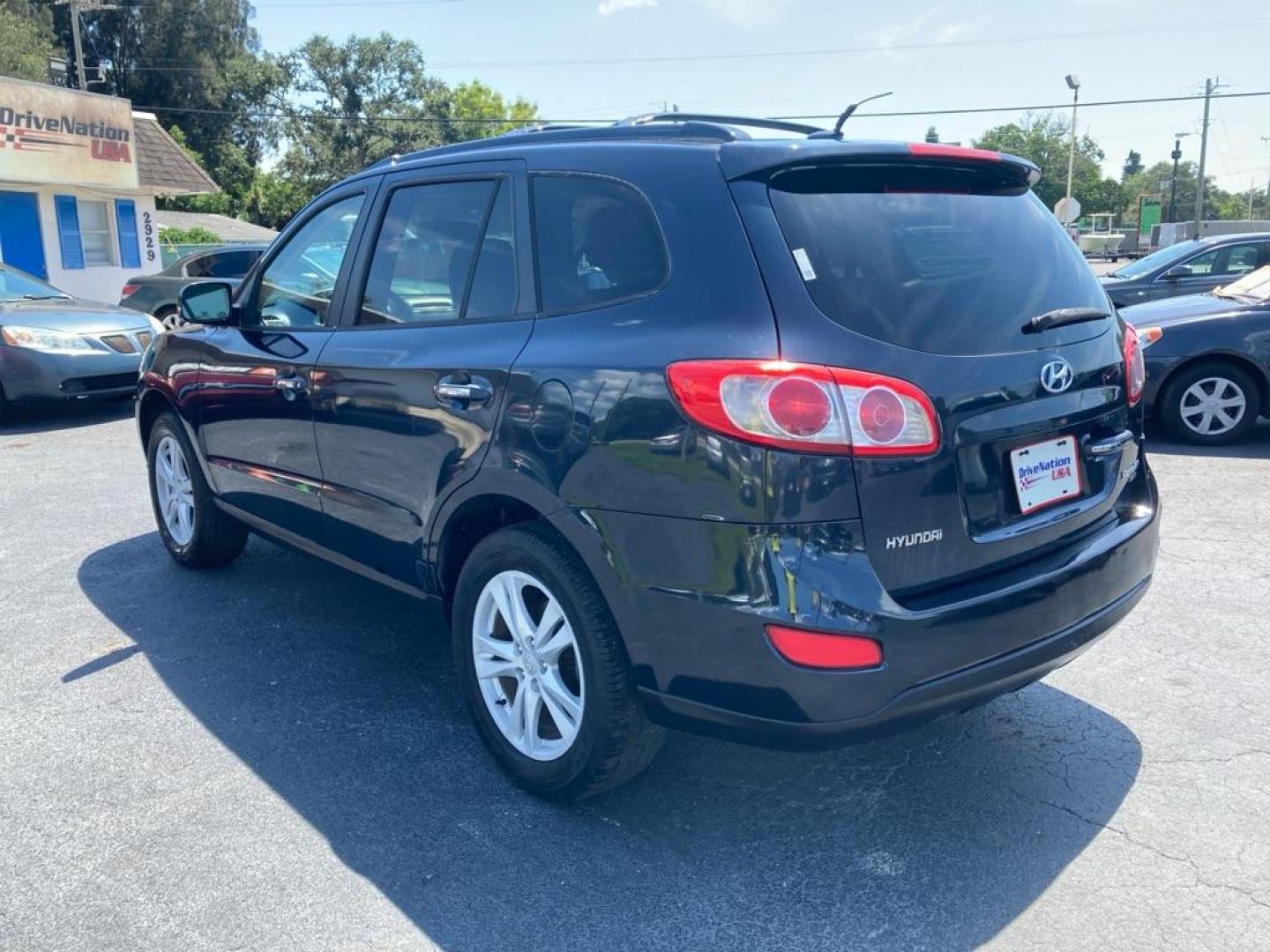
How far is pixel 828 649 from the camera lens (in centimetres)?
246

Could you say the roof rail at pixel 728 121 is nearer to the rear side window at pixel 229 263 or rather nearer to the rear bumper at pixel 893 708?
the rear bumper at pixel 893 708

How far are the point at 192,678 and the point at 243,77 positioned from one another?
54744mm

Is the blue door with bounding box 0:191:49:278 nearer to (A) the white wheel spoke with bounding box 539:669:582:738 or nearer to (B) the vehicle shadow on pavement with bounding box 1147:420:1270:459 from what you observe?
(B) the vehicle shadow on pavement with bounding box 1147:420:1270:459

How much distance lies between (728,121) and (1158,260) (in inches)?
379

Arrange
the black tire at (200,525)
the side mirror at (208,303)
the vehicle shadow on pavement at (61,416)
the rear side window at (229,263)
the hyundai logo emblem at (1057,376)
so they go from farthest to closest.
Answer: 1. the rear side window at (229,263)
2. the vehicle shadow on pavement at (61,416)
3. the black tire at (200,525)
4. the side mirror at (208,303)
5. the hyundai logo emblem at (1057,376)

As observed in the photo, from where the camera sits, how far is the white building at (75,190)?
754 inches

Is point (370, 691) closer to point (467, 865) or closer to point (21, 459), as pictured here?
point (467, 865)

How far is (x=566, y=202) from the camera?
316 centimetres

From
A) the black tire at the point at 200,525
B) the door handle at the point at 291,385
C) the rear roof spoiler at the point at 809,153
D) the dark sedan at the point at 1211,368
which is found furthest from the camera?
the dark sedan at the point at 1211,368

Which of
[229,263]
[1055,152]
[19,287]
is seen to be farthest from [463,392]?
[1055,152]

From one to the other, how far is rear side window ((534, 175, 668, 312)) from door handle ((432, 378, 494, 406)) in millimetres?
304

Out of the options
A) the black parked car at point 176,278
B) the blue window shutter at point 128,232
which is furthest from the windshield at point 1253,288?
the blue window shutter at point 128,232

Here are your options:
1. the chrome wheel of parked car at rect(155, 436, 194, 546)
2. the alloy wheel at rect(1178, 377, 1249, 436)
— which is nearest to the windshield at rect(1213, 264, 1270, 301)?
the alloy wheel at rect(1178, 377, 1249, 436)

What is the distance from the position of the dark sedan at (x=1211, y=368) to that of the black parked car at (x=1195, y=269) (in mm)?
2878
